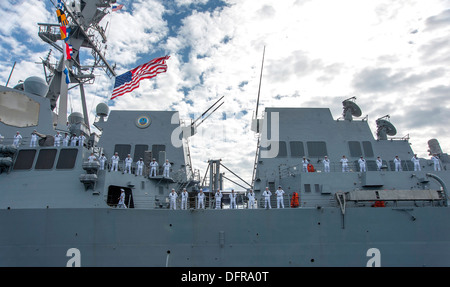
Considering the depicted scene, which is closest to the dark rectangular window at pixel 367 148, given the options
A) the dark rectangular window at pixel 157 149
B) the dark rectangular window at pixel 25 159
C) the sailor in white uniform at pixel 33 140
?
the dark rectangular window at pixel 157 149

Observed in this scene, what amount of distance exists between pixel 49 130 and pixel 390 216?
13.2 meters

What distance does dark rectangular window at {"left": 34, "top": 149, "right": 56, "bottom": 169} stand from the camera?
33.1 feet

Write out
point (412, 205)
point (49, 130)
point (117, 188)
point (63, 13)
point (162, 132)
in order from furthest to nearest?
point (63, 13), point (162, 132), point (49, 130), point (117, 188), point (412, 205)

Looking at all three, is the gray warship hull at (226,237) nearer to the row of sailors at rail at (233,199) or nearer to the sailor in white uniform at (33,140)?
the row of sailors at rail at (233,199)

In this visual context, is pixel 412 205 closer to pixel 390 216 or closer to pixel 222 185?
pixel 390 216

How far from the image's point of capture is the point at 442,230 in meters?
9.16

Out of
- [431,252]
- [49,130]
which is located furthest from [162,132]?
[431,252]

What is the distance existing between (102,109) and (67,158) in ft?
17.8

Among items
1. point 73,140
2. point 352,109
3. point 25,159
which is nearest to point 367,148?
point 352,109

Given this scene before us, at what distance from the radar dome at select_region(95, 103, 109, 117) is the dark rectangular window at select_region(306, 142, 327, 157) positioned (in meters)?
10.1

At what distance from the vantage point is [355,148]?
1349 cm

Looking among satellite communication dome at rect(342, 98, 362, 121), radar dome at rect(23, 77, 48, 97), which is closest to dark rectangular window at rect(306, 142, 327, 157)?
satellite communication dome at rect(342, 98, 362, 121)

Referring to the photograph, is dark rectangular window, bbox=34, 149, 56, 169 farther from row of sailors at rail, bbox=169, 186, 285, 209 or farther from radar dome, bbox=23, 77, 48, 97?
row of sailors at rail, bbox=169, 186, 285, 209

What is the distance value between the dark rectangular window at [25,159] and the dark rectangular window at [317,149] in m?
10.8
